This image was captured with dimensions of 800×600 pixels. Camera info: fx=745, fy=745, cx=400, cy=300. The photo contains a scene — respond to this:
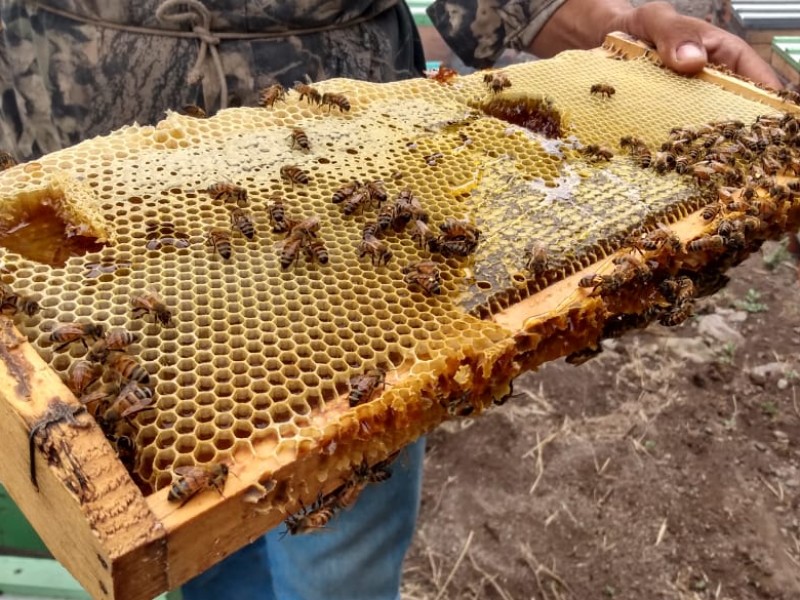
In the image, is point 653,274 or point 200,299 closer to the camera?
point 200,299

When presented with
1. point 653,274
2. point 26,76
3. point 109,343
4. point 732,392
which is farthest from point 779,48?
point 109,343

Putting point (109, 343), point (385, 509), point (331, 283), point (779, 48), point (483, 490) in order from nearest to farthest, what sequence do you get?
point (109, 343) < point (331, 283) < point (385, 509) < point (483, 490) < point (779, 48)

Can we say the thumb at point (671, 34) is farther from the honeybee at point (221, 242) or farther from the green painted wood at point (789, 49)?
the green painted wood at point (789, 49)

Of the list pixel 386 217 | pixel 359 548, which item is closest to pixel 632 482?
pixel 359 548

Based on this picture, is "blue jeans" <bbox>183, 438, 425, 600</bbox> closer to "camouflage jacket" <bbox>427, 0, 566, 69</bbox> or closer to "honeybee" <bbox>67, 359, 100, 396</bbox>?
"honeybee" <bbox>67, 359, 100, 396</bbox>

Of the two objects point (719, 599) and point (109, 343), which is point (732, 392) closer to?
point (719, 599)

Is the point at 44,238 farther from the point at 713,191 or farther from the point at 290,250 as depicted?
the point at 713,191
